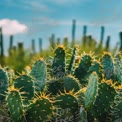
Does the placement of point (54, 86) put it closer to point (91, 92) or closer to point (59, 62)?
point (59, 62)

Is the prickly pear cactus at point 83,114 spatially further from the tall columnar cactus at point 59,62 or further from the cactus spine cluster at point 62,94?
the tall columnar cactus at point 59,62

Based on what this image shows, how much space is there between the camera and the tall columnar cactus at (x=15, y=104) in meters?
2.82

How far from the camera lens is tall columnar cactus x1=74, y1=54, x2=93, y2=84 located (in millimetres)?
3449

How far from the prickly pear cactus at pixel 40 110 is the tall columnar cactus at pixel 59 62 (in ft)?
1.93

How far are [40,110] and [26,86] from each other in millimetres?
315

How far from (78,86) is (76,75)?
0.30 meters

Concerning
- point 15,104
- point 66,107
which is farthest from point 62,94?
point 15,104

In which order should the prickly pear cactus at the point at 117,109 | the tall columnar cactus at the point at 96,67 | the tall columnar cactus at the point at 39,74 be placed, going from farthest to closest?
the tall columnar cactus at the point at 96,67 < the tall columnar cactus at the point at 39,74 < the prickly pear cactus at the point at 117,109

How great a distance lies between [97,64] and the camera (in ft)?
11.1

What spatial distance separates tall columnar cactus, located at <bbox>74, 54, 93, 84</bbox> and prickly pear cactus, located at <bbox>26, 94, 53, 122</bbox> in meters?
0.69

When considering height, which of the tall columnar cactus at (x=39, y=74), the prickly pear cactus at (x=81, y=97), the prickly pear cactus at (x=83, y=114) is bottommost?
the prickly pear cactus at (x=83, y=114)

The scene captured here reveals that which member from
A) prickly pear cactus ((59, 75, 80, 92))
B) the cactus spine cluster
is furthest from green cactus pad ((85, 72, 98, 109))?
prickly pear cactus ((59, 75, 80, 92))

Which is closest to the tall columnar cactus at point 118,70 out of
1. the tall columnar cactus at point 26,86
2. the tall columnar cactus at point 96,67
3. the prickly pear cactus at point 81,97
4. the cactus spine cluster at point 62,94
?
the cactus spine cluster at point 62,94

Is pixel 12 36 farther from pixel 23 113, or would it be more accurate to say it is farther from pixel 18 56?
pixel 23 113
